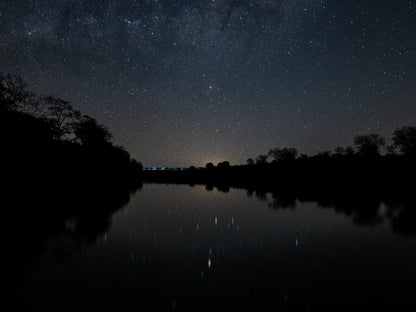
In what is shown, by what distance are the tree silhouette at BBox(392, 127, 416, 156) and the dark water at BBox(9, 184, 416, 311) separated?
250 ft

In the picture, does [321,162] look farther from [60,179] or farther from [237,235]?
[60,179]

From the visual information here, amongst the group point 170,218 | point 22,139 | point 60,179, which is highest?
point 22,139

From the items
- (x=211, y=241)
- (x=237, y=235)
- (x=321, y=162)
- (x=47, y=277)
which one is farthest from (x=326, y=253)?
(x=321, y=162)

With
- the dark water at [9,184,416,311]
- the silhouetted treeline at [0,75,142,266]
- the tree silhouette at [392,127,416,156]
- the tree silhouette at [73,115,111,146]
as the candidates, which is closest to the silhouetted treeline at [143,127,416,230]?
the tree silhouette at [392,127,416,156]

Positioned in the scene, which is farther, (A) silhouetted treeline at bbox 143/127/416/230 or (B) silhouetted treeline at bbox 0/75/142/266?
(A) silhouetted treeline at bbox 143/127/416/230

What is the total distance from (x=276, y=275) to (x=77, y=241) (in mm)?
6212

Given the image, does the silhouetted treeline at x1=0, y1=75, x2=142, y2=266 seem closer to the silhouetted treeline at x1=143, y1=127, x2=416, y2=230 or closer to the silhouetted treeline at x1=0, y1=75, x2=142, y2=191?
the silhouetted treeline at x1=0, y1=75, x2=142, y2=191

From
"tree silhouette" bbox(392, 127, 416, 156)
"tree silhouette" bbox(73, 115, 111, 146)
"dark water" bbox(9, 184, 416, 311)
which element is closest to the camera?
"dark water" bbox(9, 184, 416, 311)

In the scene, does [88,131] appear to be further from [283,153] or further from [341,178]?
[283,153]

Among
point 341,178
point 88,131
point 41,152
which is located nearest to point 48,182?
point 41,152

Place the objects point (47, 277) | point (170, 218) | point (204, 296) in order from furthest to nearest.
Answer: point (170, 218) < point (47, 277) < point (204, 296)

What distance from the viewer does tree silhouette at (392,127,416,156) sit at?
6150 centimetres

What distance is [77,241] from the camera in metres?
6.62

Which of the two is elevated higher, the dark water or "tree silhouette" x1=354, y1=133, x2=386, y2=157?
"tree silhouette" x1=354, y1=133, x2=386, y2=157
